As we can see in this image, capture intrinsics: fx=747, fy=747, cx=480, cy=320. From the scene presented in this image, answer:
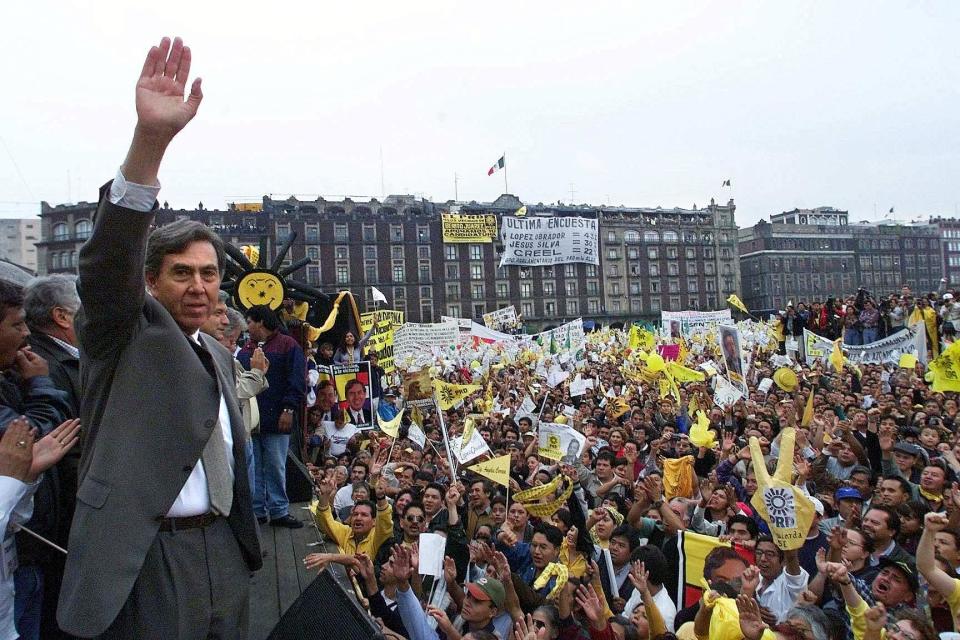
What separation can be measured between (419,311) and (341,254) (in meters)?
9.91

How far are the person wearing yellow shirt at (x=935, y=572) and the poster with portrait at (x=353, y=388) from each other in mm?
7365

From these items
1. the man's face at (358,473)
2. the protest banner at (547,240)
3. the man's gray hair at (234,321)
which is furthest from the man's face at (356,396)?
the protest banner at (547,240)

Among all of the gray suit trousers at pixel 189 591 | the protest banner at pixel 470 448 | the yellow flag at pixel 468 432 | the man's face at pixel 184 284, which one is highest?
the man's face at pixel 184 284

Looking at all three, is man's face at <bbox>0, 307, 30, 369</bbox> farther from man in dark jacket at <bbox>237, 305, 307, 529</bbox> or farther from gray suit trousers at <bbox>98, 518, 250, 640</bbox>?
man in dark jacket at <bbox>237, 305, 307, 529</bbox>

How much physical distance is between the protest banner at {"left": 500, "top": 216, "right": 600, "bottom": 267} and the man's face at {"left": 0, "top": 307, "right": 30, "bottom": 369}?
242 feet

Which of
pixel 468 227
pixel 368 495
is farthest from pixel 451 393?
pixel 468 227

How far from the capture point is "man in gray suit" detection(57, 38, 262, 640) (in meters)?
1.80

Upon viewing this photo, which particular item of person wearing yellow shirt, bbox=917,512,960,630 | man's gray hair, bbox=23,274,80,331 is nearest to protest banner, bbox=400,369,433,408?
person wearing yellow shirt, bbox=917,512,960,630

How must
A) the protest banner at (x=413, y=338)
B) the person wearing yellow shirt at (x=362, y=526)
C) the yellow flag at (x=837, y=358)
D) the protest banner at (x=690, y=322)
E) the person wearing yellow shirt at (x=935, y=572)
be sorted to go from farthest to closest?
1. the protest banner at (x=690, y=322)
2. the protest banner at (x=413, y=338)
3. the yellow flag at (x=837, y=358)
4. the person wearing yellow shirt at (x=362, y=526)
5. the person wearing yellow shirt at (x=935, y=572)

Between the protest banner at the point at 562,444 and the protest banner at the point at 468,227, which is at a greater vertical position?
the protest banner at the point at 468,227

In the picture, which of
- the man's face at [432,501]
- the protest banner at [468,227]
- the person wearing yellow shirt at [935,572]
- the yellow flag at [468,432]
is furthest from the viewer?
the protest banner at [468,227]

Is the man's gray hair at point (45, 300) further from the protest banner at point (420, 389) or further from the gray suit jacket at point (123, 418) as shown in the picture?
the protest banner at point (420, 389)

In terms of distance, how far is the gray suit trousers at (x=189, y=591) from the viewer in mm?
1944

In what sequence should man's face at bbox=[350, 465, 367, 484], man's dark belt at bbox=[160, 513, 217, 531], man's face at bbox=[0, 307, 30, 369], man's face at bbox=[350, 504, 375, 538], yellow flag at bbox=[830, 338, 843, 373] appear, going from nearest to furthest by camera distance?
man's dark belt at bbox=[160, 513, 217, 531] → man's face at bbox=[0, 307, 30, 369] → man's face at bbox=[350, 504, 375, 538] → man's face at bbox=[350, 465, 367, 484] → yellow flag at bbox=[830, 338, 843, 373]
